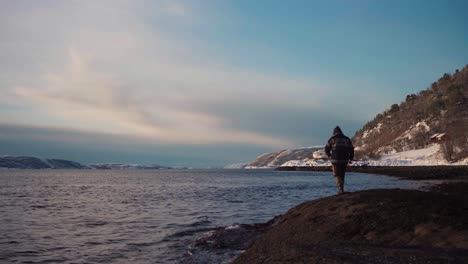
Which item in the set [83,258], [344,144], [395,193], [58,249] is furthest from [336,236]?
[58,249]

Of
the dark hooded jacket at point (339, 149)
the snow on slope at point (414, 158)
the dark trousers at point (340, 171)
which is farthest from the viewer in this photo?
the snow on slope at point (414, 158)

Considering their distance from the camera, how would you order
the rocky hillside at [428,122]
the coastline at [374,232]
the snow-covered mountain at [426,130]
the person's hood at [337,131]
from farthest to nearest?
the rocky hillside at [428,122] < the snow-covered mountain at [426,130] < the person's hood at [337,131] < the coastline at [374,232]

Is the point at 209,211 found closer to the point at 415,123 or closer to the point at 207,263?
the point at 207,263

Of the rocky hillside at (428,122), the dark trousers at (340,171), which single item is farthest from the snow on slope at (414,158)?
the dark trousers at (340,171)

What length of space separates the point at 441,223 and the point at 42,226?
1856cm

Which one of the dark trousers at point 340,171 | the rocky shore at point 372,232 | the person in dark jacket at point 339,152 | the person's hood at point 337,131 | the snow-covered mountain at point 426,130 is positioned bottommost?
the rocky shore at point 372,232

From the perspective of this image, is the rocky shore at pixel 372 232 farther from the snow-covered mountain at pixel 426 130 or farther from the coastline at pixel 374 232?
the snow-covered mountain at pixel 426 130

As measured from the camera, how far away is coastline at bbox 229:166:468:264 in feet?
26.3

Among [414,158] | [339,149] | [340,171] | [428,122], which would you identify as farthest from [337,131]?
[428,122]

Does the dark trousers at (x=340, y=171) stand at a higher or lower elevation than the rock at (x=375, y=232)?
Result: higher

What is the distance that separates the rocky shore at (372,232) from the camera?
8.05 m

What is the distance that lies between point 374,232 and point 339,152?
21.9ft

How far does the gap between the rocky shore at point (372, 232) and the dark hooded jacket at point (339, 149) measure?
2.75 m

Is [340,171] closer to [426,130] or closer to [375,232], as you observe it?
[375,232]
